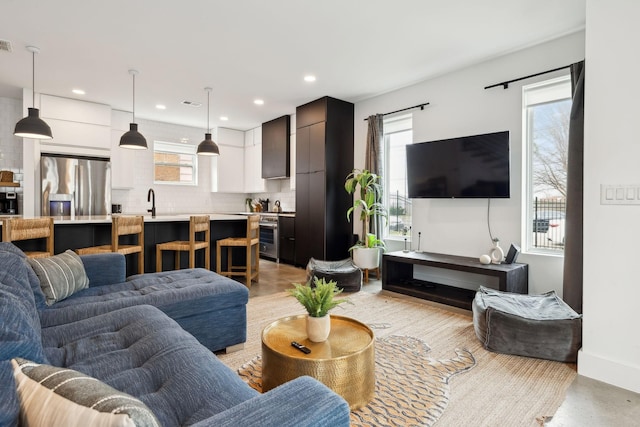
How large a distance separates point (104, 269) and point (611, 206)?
3.54 meters

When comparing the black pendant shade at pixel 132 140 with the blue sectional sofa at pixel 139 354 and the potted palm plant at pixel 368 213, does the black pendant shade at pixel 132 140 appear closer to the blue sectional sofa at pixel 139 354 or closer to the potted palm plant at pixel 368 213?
the blue sectional sofa at pixel 139 354

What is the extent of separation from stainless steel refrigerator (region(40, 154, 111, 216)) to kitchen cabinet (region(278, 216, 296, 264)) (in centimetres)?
291

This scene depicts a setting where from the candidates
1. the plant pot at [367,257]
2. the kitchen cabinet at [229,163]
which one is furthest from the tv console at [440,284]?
the kitchen cabinet at [229,163]

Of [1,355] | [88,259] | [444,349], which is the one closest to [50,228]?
[88,259]

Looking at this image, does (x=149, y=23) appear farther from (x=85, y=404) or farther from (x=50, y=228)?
(x=85, y=404)

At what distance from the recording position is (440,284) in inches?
165

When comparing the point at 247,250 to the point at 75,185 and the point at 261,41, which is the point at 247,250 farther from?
the point at 75,185

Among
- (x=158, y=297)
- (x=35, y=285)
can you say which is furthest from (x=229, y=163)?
(x=35, y=285)

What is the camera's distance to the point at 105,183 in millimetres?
5750

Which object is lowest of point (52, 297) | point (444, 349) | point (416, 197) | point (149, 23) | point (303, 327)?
point (444, 349)

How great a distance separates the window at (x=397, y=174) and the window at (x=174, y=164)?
4.30m

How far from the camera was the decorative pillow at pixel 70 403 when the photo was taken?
608mm

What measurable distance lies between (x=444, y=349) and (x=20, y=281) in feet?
8.69

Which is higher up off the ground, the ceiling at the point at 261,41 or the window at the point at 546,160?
the ceiling at the point at 261,41
